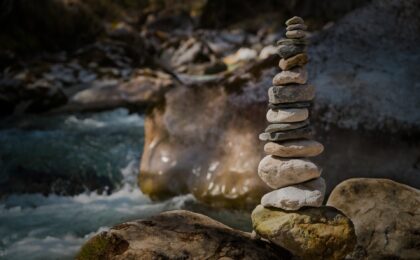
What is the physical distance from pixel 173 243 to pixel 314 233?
1.51 m

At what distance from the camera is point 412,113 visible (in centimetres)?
766

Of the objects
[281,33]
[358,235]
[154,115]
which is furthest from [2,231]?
[281,33]

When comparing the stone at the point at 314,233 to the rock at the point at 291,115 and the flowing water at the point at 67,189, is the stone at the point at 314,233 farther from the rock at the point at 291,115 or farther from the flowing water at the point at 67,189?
the flowing water at the point at 67,189

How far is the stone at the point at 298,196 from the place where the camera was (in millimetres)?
4938

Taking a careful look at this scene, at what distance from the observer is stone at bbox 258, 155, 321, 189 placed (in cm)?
503

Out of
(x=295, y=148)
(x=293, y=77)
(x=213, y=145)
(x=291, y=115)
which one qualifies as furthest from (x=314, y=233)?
(x=213, y=145)

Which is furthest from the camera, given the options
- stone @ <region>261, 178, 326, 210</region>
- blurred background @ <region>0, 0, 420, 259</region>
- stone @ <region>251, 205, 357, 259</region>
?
blurred background @ <region>0, 0, 420, 259</region>

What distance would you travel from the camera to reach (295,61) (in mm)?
5078

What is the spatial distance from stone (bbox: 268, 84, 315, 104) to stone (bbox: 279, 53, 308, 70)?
231 mm

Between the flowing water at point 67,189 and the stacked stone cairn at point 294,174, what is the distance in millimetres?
2474

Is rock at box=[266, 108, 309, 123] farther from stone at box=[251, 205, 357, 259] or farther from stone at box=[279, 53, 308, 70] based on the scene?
stone at box=[251, 205, 357, 259]

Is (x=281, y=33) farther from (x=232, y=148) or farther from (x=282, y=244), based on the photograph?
(x=282, y=244)

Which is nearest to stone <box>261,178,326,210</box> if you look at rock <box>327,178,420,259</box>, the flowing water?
rock <box>327,178,420,259</box>

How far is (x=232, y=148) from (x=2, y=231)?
435cm
